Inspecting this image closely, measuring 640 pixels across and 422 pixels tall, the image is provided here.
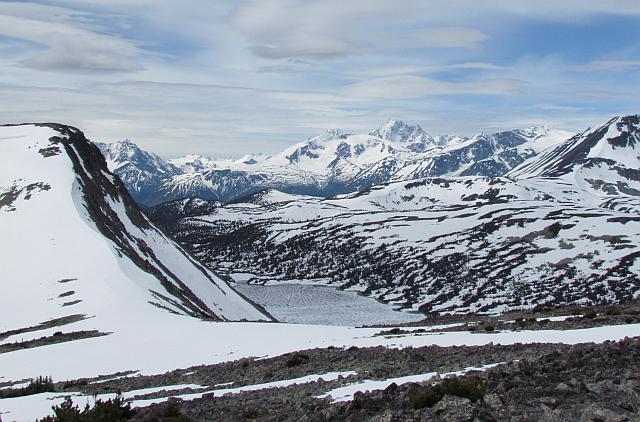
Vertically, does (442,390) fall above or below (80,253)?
above

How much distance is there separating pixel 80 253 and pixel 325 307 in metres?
98.5

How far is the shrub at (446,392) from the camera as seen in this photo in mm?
11719

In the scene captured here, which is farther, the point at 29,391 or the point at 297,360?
the point at 297,360

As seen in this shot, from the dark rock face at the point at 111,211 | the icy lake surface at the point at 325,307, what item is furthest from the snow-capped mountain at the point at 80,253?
the icy lake surface at the point at 325,307

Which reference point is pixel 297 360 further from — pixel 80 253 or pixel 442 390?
pixel 80 253

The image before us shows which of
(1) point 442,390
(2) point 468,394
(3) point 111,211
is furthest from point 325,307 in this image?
(2) point 468,394

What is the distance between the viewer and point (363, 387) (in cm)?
1593

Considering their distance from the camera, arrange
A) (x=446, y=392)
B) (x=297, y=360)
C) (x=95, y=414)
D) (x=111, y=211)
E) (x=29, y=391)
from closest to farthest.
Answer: (x=446, y=392) < (x=95, y=414) < (x=29, y=391) < (x=297, y=360) < (x=111, y=211)

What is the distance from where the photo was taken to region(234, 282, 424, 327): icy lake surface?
13288 cm

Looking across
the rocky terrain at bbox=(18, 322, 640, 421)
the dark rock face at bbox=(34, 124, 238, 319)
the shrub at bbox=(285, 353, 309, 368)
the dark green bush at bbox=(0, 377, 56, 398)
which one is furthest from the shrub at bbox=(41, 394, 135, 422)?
the dark rock face at bbox=(34, 124, 238, 319)

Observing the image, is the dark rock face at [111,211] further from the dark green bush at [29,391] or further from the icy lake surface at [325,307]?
the icy lake surface at [325,307]

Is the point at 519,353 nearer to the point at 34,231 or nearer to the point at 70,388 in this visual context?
the point at 70,388

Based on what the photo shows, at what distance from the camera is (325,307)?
6201 inches

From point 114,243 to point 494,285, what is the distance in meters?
127
